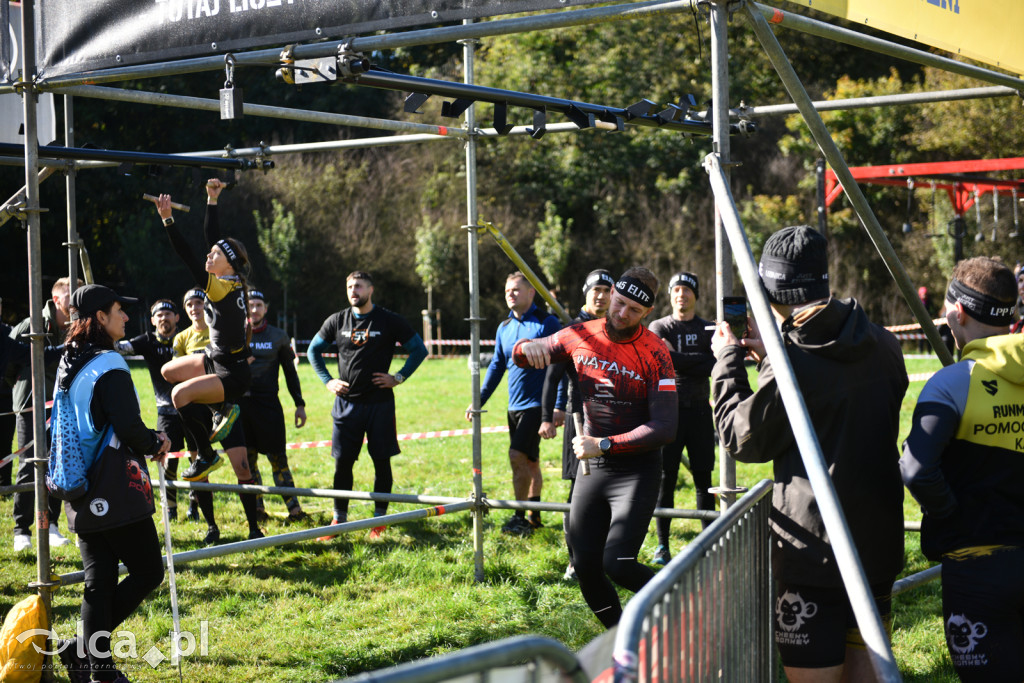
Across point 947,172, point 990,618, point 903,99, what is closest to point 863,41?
point 903,99

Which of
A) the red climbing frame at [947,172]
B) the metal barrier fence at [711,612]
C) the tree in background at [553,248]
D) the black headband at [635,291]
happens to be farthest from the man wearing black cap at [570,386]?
the tree in background at [553,248]

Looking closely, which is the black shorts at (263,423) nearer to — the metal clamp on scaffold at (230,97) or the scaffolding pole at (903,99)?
the metal clamp on scaffold at (230,97)

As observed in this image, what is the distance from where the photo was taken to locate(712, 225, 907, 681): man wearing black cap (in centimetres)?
304

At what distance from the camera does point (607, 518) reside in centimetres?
489

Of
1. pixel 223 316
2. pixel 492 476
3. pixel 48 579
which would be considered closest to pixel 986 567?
pixel 48 579

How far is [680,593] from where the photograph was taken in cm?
224

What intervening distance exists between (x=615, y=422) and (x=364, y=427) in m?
3.61

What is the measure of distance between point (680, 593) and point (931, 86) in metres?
27.6

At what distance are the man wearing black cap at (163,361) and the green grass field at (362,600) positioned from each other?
63cm

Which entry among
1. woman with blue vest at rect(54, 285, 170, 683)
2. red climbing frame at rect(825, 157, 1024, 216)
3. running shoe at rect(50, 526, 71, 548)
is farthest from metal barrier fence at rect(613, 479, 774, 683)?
red climbing frame at rect(825, 157, 1024, 216)

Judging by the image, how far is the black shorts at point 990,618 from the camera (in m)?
2.98

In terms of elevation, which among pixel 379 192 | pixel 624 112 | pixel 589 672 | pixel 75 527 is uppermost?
pixel 379 192

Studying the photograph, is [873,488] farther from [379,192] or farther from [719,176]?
[379,192]

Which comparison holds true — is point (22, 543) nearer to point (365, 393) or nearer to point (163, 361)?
point (163, 361)
